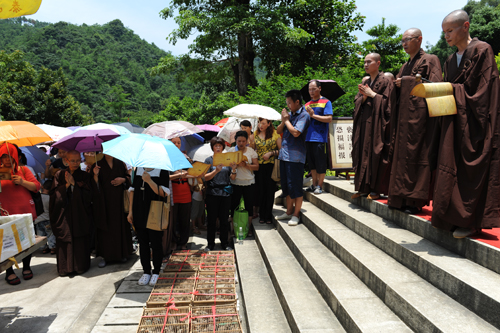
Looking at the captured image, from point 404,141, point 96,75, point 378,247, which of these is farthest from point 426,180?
point 96,75

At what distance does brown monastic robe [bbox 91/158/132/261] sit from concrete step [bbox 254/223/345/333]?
239cm

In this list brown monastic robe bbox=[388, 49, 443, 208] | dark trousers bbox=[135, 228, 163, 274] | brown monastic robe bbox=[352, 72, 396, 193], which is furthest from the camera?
dark trousers bbox=[135, 228, 163, 274]

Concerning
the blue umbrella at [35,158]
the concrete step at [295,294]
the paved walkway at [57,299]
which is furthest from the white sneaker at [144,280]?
the blue umbrella at [35,158]

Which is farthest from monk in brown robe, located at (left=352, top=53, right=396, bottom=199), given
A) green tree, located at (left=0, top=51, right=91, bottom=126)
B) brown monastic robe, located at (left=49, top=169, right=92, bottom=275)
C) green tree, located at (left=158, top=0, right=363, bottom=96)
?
green tree, located at (left=0, top=51, right=91, bottom=126)

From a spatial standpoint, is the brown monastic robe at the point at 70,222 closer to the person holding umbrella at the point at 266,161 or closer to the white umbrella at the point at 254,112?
the white umbrella at the point at 254,112

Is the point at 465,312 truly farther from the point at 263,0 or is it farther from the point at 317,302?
the point at 263,0

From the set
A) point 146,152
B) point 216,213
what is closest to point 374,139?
point 216,213

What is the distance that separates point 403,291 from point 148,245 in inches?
133

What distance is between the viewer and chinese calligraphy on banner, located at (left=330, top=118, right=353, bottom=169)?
6.99 meters

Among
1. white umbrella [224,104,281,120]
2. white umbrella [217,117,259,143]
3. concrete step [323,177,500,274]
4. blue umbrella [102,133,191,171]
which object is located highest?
white umbrella [224,104,281,120]

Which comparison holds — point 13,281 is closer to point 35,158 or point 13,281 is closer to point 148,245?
point 148,245

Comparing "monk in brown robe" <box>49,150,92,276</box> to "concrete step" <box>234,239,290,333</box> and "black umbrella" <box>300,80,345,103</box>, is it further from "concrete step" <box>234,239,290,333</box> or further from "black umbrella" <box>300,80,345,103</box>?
"black umbrella" <box>300,80,345,103</box>

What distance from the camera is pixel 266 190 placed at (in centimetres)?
632

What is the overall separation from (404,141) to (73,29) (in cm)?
11102
